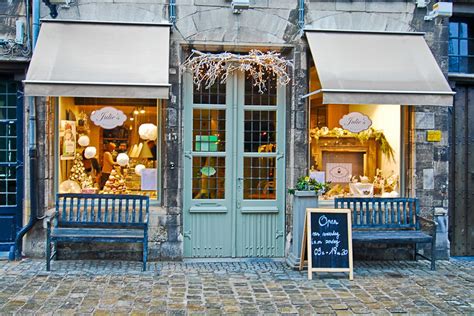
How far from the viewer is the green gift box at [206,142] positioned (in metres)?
7.84

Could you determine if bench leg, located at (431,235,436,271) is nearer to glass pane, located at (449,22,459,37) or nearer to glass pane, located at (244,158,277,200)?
glass pane, located at (244,158,277,200)

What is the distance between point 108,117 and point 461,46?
5528 millimetres

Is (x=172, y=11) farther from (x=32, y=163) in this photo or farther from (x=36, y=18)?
(x=32, y=163)

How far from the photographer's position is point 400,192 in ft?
26.7

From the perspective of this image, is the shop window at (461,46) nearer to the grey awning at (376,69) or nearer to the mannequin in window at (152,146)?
the grey awning at (376,69)

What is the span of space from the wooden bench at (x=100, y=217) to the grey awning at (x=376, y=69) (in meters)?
2.97

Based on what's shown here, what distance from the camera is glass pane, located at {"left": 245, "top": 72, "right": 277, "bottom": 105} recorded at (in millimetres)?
7887

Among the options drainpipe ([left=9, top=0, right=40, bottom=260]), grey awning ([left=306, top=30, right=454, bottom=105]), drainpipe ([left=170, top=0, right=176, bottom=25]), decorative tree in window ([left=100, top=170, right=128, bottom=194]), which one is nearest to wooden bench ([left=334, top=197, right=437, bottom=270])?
grey awning ([left=306, top=30, right=454, bottom=105])

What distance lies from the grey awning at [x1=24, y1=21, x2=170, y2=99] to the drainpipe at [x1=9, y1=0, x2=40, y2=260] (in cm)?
21

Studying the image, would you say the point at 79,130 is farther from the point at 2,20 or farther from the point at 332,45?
the point at 332,45

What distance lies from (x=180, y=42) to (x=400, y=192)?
13.0 ft

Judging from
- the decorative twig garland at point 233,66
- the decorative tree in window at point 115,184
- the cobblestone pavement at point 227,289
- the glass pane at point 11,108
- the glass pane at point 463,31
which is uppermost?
the glass pane at point 463,31

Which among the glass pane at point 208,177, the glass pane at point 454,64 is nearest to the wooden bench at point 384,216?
the glass pane at point 208,177

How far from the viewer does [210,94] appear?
7.85 m
